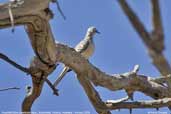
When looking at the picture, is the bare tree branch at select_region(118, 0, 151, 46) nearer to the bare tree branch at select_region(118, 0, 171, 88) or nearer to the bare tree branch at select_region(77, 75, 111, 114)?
the bare tree branch at select_region(118, 0, 171, 88)

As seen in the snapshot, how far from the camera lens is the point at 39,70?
2770mm

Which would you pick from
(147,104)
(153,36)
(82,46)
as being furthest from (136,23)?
(82,46)

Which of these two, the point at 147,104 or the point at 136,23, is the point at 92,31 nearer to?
the point at 147,104

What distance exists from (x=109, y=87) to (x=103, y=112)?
8.0 inches

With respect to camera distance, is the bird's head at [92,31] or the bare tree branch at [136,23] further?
the bird's head at [92,31]

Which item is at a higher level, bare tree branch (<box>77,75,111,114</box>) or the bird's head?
the bird's head

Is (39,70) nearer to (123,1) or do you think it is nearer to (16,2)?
(16,2)

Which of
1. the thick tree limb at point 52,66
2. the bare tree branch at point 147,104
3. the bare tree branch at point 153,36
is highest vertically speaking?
the thick tree limb at point 52,66

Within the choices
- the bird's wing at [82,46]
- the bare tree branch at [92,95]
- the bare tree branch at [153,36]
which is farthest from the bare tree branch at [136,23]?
the bird's wing at [82,46]

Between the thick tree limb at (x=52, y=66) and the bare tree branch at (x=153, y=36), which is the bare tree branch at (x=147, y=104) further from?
the bare tree branch at (x=153, y=36)

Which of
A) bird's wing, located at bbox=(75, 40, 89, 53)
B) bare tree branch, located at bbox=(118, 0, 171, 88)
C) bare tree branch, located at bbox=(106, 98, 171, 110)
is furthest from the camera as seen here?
bird's wing, located at bbox=(75, 40, 89, 53)

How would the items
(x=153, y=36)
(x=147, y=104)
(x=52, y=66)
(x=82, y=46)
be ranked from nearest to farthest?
(x=153, y=36)
(x=52, y=66)
(x=147, y=104)
(x=82, y=46)

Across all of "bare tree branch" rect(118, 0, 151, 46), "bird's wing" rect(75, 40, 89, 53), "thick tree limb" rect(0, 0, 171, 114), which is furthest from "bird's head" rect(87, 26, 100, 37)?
"bare tree branch" rect(118, 0, 151, 46)

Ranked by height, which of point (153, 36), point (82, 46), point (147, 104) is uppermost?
point (82, 46)
